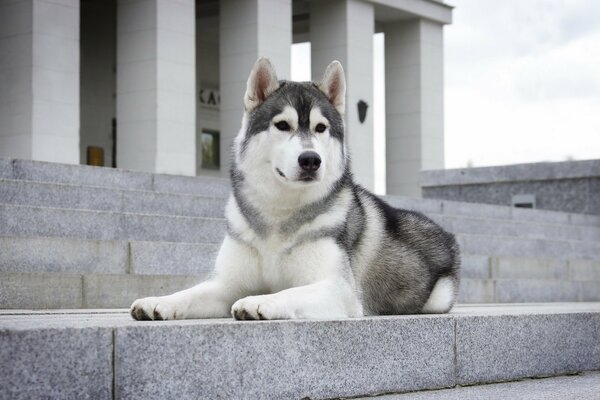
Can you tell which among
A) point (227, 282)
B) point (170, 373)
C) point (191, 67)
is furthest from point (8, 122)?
point (170, 373)

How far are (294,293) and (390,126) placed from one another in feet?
93.0

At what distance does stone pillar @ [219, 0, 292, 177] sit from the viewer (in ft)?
89.2

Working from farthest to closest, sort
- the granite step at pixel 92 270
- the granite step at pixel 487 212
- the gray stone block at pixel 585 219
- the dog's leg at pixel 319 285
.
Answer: the gray stone block at pixel 585 219, the granite step at pixel 487 212, the granite step at pixel 92 270, the dog's leg at pixel 319 285

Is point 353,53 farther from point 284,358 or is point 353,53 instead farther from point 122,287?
point 284,358

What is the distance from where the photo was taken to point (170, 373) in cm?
440

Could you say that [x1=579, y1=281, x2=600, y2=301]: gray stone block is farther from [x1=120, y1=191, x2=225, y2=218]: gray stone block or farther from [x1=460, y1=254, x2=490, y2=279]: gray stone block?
[x1=120, y1=191, x2=225, y2=218]: gray stone block

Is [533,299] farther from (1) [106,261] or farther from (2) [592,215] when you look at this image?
(2) [592,215]

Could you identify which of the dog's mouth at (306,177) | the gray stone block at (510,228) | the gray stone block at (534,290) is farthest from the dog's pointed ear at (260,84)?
the gray stone block at (510,228)

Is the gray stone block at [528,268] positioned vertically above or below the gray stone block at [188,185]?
below

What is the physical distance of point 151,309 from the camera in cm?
514

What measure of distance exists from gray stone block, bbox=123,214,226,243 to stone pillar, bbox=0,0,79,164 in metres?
13.1

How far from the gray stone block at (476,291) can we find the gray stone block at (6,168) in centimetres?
521

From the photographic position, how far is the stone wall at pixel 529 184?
20.4 meters

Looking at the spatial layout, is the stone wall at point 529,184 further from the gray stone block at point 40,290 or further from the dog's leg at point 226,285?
the dog's leg at point 226,285
